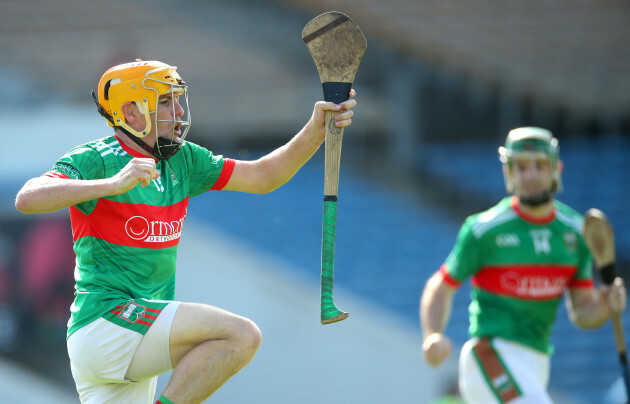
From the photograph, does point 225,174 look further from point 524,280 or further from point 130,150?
point 524,280

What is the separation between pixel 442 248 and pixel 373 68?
9.01ft

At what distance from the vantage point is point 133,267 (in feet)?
11.4

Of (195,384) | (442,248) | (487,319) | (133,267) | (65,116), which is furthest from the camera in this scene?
(442,248)

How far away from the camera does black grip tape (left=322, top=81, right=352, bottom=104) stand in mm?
3594

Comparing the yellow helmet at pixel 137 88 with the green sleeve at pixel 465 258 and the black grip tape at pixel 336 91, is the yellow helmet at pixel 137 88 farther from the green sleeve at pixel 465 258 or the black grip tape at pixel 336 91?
the green sleeve at pixel 465 258

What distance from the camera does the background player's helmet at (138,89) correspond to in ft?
11.7

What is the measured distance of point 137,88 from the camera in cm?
358

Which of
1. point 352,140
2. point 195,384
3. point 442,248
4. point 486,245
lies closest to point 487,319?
point 486,245

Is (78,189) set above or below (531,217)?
above

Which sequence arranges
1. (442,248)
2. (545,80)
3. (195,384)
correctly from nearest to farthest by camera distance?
(195,384) → (442,248) → (545,80)

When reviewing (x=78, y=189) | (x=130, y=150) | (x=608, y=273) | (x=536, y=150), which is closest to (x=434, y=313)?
(x=536, y=150)

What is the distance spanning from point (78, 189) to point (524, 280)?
7.72 ft

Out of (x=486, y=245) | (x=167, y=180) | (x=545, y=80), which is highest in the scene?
(x=545, y=80)

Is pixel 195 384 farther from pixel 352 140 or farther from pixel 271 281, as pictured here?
pixel 352 140
